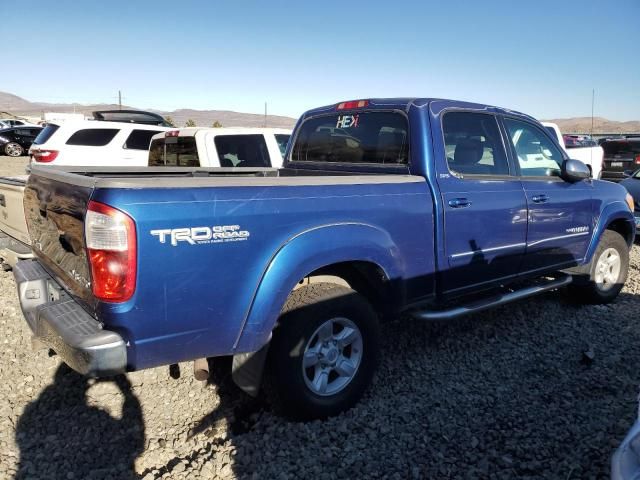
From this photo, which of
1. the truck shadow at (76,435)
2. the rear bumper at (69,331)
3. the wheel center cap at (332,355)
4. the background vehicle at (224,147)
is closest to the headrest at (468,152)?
the wheel center cap at (332,355)

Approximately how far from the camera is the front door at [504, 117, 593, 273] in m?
4.18

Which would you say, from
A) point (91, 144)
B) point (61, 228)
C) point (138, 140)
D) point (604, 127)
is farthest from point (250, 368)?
point (604, 127)

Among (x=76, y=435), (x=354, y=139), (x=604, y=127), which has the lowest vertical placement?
(x=76, y=435)

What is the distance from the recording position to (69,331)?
235cm

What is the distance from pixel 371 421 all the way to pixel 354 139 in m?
2.19

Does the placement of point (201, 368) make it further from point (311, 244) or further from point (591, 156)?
point (591, 156)

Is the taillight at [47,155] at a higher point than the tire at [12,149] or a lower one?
lower

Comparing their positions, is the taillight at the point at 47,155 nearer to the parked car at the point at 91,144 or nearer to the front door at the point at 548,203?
the parked car at the point at 91,144

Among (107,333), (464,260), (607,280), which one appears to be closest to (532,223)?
(464,260)

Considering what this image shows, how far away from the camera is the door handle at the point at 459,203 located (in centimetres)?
345

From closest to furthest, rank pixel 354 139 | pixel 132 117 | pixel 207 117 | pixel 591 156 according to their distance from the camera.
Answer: pixel 354 139 → pixel 591 156 → pixel 132 117 → pixel 207 117

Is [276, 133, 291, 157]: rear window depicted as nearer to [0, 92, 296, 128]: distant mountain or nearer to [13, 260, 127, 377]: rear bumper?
[13, 260, 127, 377]: rear bumper

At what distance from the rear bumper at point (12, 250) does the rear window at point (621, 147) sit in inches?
550

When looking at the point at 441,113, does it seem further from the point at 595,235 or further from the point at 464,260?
the point at 595,235
